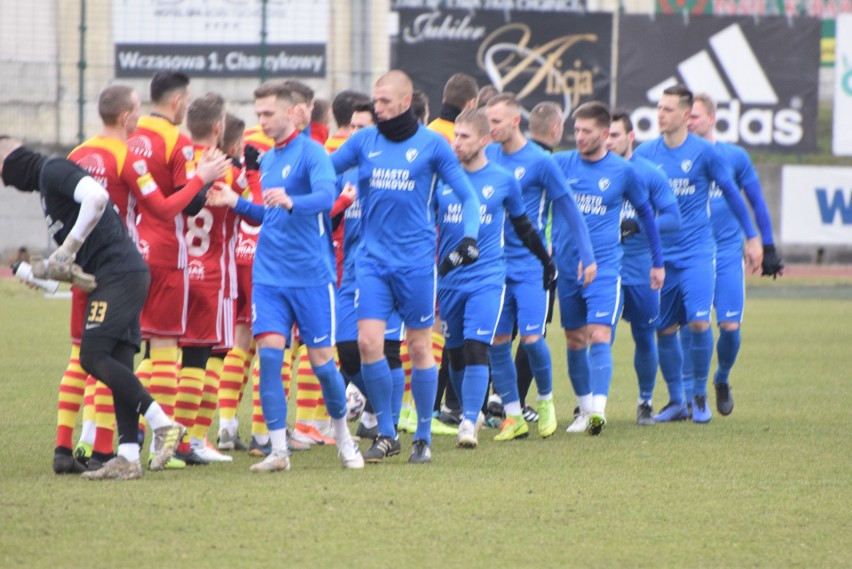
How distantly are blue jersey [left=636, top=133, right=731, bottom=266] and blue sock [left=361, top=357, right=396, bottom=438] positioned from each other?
9.96 feet

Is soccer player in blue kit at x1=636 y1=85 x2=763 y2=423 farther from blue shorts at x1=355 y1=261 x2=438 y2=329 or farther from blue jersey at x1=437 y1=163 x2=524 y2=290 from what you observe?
blue shorts at x1=355 y1=261 x2=438 y2=329

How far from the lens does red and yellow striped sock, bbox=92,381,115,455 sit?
7457 mm

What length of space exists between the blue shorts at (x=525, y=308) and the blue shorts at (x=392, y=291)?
1255mm

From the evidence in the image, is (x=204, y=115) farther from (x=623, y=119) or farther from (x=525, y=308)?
(x=623, y=119)

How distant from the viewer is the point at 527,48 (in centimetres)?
2412

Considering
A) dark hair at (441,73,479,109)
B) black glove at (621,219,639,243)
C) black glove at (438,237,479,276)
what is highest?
dark hair at (441,73,479,109)

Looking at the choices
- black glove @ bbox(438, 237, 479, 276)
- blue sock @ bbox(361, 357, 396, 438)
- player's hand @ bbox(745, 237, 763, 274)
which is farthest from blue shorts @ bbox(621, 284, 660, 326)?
black glove @ bbox(438, 237, 479, 276)

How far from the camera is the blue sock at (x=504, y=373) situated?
9195mm

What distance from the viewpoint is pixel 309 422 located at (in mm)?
9094

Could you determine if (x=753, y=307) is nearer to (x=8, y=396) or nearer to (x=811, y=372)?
(x=811, y=372)

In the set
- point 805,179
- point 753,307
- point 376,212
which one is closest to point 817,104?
point 805,179

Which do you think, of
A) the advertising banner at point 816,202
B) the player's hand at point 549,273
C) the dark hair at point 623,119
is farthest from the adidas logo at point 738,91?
the player's hand at point 549,273

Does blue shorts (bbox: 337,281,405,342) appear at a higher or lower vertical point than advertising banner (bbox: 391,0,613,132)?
lower

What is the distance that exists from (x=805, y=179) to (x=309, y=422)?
58.5 ft
